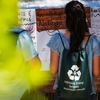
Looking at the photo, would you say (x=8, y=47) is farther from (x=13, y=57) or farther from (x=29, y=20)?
(x=29, y=20)

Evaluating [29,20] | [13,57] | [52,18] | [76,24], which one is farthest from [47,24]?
[13,57]

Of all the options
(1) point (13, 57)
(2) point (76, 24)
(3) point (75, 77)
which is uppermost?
(2) point (76, 24)

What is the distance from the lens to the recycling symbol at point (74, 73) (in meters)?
2.36

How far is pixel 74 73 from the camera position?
236cm

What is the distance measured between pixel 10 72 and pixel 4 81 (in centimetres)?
8

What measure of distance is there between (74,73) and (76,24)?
1.23 feet

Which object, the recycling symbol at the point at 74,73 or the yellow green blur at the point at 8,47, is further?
the recycling symbol at the point at 74,73

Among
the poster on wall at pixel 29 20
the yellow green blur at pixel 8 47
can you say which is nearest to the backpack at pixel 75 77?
the yellow green blur at pixel 8 47

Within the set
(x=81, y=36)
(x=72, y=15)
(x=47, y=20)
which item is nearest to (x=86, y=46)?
(x=81, y=36)

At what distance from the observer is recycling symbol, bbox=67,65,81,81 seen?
236cm

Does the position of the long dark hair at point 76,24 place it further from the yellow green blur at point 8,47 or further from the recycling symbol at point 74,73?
the yellow green blur at point 8,47

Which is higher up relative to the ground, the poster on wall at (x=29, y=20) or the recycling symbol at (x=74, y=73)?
the poster on wall at (x=29, y=20)

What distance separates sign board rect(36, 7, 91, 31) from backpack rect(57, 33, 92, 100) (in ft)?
2.74

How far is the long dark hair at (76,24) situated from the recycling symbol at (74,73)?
127mm
